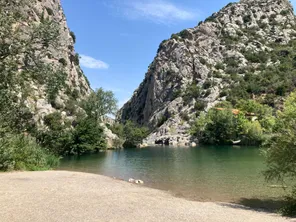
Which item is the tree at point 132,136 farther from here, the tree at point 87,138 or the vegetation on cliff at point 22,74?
the vegetation on cliff at point 22,74

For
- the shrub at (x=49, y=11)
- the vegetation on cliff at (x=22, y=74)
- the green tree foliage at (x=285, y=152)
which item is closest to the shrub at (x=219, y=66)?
the shrub at (x=49, y=11)

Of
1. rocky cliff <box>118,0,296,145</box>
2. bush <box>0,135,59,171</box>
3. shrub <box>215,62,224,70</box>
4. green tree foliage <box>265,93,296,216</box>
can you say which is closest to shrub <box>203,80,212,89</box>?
rocky cliff <box>118,0,296,145</box>

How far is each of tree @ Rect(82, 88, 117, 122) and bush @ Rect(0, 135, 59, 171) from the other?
46.1 meters

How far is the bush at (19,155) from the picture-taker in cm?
2125

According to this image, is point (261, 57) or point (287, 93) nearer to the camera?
point (287, 93)

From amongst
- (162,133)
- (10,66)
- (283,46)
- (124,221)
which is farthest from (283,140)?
(283,46)

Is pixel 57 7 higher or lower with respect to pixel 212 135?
higher

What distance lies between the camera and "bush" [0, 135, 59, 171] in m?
21.3

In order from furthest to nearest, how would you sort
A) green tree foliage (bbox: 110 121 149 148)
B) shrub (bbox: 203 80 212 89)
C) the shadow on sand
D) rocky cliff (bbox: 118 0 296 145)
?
shrub (bbox: 203 80 212 89)
rocky cliff (bbox: 118 0 296 145)
green tree foliage (bbox: 110 121 149 148)
the shadow on sand

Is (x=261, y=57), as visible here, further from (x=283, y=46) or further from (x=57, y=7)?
(x=57, y=7)

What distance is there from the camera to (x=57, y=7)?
94.8 meters

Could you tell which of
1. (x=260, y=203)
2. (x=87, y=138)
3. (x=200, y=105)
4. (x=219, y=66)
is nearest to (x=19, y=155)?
(x=260, y=203)

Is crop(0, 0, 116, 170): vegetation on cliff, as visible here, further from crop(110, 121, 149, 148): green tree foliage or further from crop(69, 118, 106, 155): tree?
crop(110, 121, 149, 148): green tree foliage

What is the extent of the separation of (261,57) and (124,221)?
123 m
